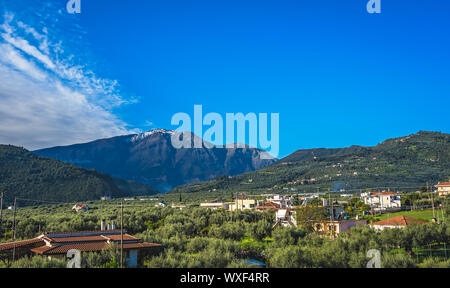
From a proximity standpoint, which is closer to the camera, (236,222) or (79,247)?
(79,247)

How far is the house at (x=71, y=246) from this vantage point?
2034 cm

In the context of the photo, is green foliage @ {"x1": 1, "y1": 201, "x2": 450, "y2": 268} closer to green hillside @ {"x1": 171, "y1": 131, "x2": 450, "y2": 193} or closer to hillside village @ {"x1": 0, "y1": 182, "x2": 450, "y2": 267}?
hillside village @ {"x1": 0, "y1": 182, "x2": 450, "y2": 267}

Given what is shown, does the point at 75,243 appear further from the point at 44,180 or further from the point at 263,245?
the point at 44,180

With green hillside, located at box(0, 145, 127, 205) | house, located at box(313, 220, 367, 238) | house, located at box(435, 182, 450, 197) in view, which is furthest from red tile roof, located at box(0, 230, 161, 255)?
green hillside, located at box(0, 145, 127, 205)

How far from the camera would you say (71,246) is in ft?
68.8

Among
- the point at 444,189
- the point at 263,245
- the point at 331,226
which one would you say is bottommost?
the point at 263,245

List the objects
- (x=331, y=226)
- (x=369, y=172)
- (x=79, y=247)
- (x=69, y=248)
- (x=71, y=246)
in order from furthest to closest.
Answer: (x=369, y=172) → (x=331, y=226) → (x=71, y=246) → (x=79, y=247) → (x=69, y=248)

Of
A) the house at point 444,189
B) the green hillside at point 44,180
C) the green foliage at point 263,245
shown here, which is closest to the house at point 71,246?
the green foliage at point 263,245

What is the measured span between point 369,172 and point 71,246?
10378cm

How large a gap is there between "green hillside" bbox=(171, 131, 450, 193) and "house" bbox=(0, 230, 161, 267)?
3130 inches

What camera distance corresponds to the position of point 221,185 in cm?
13062

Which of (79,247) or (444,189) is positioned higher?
(444,189)

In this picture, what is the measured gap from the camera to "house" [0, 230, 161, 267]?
2034cm

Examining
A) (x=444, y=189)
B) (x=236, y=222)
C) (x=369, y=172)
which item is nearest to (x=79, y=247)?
(x=236, y=222)
